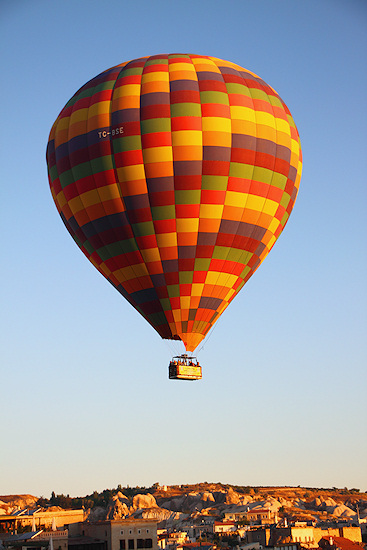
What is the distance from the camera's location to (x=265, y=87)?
136 ft

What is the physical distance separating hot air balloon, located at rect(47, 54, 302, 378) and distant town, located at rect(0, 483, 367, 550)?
20415mm

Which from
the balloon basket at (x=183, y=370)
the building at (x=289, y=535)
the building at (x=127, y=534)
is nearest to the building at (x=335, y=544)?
the building at (x=289, y=535)

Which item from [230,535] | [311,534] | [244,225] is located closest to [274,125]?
[244,225]

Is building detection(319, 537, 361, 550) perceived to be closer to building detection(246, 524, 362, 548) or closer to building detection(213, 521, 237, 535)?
building detection(246, 524, 362, 548)

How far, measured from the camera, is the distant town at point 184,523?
5397 cm

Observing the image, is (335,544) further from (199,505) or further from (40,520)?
(199,505)

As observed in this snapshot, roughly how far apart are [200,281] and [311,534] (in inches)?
2125

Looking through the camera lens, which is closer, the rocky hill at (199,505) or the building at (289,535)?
the building at (289,535)

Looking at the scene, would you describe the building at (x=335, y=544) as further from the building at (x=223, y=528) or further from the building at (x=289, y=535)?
the building at (x=223, y=528)

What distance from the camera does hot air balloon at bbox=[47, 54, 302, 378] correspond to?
124 ft

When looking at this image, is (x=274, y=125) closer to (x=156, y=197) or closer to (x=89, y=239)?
(x=156, y=197)

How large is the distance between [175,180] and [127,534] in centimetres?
2634

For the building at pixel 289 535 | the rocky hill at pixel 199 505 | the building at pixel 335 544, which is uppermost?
the rocky hill at pixel 199 505

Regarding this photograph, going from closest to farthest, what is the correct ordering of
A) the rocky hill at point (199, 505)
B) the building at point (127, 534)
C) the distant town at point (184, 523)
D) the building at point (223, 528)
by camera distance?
the building at point (127, 534)
the distant town at point (184, 523)
the building at point (223, 528)
the rocky hill at point (199, 505)
